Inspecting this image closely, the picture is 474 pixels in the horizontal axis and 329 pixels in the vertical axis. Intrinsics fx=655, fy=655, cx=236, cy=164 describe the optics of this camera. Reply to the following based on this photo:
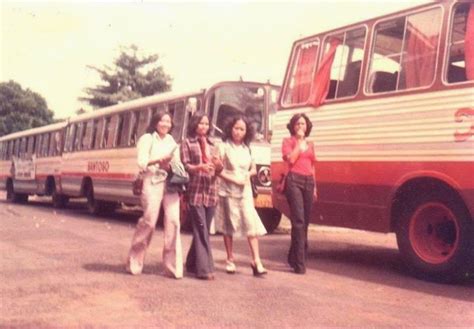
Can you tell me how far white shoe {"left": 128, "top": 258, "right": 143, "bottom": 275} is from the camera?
704 cm

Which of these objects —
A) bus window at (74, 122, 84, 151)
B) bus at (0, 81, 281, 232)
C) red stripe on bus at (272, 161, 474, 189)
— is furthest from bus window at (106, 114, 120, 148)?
red stripe on bus at (272, 161, 474, 189)

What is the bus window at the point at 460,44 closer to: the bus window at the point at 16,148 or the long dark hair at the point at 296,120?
the long dark hair at the point at 296,120

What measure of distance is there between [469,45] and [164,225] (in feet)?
12.1

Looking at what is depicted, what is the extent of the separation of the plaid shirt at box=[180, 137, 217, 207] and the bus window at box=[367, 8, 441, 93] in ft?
7.57

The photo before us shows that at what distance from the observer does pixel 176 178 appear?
694 centimetres

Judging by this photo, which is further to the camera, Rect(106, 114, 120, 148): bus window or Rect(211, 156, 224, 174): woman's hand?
Rect(106, 114, 120, 148): bus window

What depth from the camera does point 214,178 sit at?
23.3ft

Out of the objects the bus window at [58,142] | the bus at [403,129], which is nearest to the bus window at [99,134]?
the bus window at [58,142]

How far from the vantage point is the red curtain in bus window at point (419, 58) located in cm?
714

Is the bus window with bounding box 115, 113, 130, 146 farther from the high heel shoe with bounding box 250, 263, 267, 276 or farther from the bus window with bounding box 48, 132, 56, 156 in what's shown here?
the high heel shoe with bounding box 250, 263, 267, 276

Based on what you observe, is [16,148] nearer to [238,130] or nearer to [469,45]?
[238,130]

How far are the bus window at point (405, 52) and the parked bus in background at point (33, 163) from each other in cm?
1490

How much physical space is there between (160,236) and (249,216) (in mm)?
4938

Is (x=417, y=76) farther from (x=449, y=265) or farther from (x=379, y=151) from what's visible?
(x=449, y=265)
